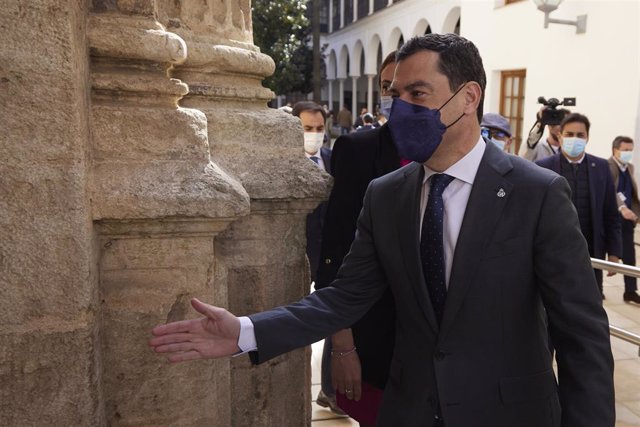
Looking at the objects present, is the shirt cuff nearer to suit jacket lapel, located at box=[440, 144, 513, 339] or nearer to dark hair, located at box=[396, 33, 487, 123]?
suit jacket lapel, located at box=[440, 144, 513, 339]

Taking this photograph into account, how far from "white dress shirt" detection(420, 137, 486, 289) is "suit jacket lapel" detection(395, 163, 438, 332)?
4 cm

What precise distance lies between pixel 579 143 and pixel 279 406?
317 centimetres

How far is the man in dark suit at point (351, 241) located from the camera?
82.5 inches

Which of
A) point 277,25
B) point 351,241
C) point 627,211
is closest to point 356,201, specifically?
point 351,241

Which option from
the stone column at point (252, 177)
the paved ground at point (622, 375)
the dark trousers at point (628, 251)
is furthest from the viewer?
the dark trousers at point (628, 251)

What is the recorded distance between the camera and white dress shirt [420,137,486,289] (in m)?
1.50

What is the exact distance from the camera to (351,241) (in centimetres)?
222

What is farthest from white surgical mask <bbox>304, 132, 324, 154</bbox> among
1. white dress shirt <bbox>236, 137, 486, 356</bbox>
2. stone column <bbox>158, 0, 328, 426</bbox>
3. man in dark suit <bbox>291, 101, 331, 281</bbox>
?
white dress shirt <bbox>236, 137, 486, 356</bbox>

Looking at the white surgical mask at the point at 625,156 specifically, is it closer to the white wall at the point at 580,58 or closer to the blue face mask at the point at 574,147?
the blue face mask at the point at 574,147

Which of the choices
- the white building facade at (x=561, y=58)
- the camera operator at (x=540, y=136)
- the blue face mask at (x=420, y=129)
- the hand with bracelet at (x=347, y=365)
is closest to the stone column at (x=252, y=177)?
the hand with bracelet at (x=347, y=365)

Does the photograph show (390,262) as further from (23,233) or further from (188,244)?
(23,233)

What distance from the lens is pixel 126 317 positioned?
5.80ft

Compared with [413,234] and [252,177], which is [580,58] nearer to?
[252,177]

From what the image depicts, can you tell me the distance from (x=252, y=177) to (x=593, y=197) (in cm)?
306
